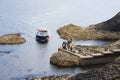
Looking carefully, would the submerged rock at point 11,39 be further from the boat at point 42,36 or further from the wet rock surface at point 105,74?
the wet rock surface at point 105,74

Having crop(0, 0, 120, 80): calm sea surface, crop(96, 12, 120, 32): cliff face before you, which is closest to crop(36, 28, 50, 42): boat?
crop(0, 0, 120, 80): calm sea surface

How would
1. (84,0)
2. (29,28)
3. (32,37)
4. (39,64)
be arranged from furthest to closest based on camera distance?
(84,0), (29,28), (32,37), (39,64)

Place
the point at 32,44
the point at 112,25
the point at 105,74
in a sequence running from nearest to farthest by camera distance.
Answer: the point at 105,74, the point at 32,44, the point at 112,25

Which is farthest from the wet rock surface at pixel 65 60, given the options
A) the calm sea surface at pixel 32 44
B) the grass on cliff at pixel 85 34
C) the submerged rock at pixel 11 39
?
the grass on cliff at pixel 85 34

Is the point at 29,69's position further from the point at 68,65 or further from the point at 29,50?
the point at 29,50

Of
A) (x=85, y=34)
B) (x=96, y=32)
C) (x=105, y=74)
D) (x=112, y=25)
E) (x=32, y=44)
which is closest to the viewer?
(x=105, y=74)

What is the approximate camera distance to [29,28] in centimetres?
7800

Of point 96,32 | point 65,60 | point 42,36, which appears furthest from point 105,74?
point 96,32

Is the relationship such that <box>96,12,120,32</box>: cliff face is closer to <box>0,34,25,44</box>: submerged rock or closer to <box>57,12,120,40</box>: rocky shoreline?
<box>57,12,120,40</box>: rocky shoreline

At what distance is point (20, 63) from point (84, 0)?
11315 centimetres

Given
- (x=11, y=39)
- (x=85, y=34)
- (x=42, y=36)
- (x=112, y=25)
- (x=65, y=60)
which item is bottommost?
(x=65, y=60)

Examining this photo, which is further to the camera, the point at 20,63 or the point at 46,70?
the point at 20,63

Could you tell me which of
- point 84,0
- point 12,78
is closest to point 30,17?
point 12,78

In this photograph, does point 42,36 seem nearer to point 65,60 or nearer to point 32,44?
point 32,44
